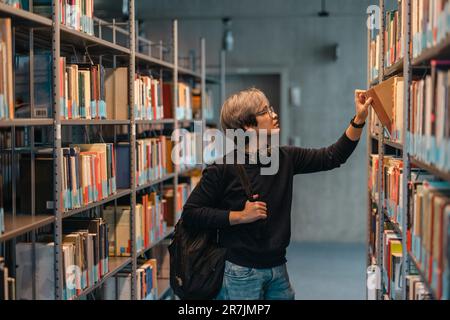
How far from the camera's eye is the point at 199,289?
8.86 ft

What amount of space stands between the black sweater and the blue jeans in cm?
3

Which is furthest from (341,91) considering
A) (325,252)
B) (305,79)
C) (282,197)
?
(282,197)

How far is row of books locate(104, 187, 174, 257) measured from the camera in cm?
433

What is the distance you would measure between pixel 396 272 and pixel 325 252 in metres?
4.97

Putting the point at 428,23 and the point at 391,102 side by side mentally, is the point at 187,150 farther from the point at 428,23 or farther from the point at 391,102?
the point at 428,23

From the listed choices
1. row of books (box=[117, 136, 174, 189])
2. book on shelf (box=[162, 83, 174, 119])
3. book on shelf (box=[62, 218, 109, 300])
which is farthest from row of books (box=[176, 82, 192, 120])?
book on shelf (box=[62, 218, 109, 300])

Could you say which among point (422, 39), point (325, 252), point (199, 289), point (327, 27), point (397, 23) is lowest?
point (325, 252)

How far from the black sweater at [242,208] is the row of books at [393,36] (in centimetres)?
80

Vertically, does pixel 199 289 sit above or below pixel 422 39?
below

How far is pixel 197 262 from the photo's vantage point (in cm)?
273

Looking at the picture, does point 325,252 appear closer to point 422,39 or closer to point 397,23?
point 397,23

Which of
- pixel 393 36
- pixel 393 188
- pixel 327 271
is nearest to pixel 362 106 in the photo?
pixel 393 188

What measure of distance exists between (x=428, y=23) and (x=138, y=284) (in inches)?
120

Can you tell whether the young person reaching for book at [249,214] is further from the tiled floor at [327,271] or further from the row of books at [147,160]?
the tiled floor at [327,271]
